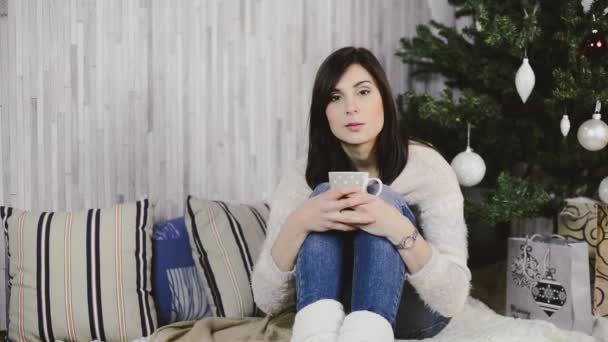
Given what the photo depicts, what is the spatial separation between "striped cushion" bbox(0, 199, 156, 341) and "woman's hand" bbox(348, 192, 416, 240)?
2.45ft

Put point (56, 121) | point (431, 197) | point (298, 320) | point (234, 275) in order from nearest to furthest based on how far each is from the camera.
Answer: point (298, 320)
point (431, 197)
point (234, 275)
point (56, 121)

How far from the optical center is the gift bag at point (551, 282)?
168 cm

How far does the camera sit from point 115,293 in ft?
5.15

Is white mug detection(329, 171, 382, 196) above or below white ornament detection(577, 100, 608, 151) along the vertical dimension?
below

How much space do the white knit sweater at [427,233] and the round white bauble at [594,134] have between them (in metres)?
0.55

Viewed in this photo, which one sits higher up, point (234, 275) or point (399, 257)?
point (399, 257)

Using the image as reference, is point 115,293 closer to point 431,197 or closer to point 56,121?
point 56,121

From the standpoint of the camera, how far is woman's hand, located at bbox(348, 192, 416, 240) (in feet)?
3.92

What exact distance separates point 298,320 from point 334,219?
22cm

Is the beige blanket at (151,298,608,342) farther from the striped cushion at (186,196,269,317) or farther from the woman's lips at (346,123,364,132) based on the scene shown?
the woman's lips at (346,123,364,132)

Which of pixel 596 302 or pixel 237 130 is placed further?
pixel 237 130

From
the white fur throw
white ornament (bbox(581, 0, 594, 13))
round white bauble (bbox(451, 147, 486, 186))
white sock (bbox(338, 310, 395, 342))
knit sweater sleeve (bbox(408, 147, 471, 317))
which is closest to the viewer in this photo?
white sock (bbox(338, 310, 395, 342))

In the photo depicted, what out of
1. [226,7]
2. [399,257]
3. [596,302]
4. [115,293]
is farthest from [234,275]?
[596,302]

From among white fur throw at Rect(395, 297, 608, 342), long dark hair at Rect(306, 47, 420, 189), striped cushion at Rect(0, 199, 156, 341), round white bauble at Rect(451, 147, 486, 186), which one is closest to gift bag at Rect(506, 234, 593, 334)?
white fur throw at Rect(395, 297, 608, 342)
